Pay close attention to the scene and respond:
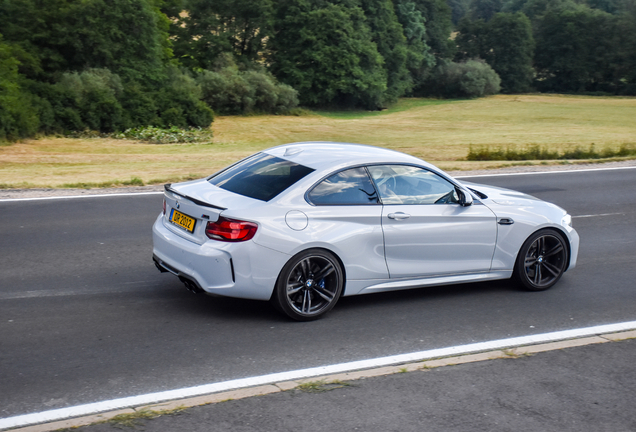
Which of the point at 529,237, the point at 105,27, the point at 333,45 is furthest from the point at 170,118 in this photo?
the point at 529,237

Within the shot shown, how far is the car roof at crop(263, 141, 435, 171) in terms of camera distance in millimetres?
6629

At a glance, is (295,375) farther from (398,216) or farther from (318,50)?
(318,50)

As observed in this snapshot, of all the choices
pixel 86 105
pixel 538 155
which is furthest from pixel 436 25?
pixel 538 155

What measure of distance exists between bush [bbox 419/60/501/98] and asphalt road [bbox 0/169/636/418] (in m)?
81.3

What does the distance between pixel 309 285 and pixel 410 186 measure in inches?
59.2

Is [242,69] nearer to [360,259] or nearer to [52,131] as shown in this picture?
[52,131]

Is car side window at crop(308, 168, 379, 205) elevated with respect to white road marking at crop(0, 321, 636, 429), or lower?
elevated

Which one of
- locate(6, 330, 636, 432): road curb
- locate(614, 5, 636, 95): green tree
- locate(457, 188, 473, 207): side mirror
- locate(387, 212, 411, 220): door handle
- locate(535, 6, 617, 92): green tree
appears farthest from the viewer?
locate(535, 6, 617, 92): green tree

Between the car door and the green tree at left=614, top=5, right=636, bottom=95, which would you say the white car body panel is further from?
the green tree at left=614, top=5, right=636, bottom=95

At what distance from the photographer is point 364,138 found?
42188mm

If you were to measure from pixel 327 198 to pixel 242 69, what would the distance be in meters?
62.0

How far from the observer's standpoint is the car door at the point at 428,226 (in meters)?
6.63

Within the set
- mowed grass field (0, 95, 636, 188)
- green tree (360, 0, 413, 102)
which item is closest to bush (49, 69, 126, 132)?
mowed grass field (0, 95, 636, 188)

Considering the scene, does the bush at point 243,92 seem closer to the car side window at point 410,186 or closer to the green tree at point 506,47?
the green tree at point 506,47
